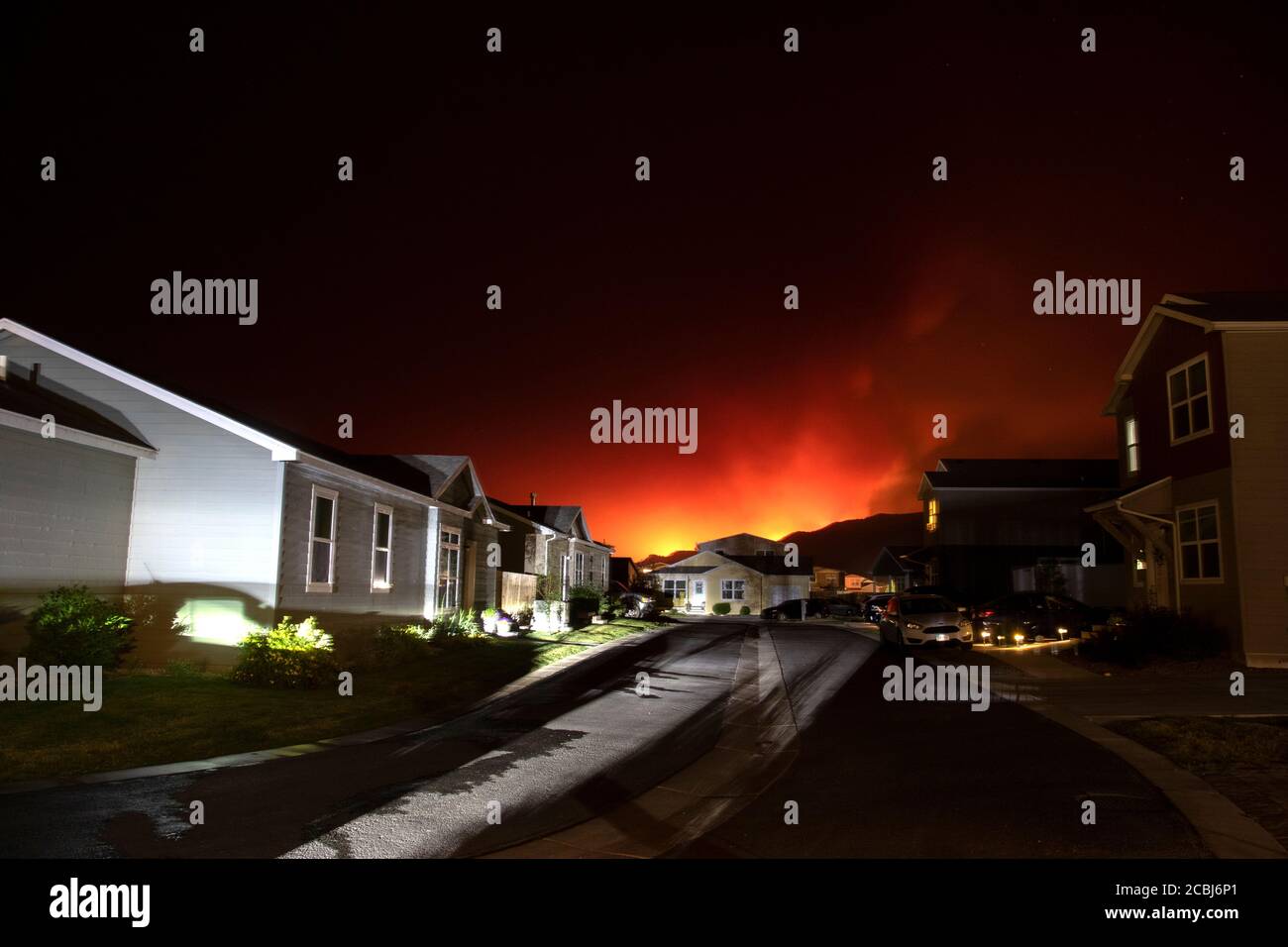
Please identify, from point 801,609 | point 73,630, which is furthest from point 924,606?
point 801,609

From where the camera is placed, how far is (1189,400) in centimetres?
1947

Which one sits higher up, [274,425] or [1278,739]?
[274,425]

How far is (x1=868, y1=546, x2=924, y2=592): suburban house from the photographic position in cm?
5553

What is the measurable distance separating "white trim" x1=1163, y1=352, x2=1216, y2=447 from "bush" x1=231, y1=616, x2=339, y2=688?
57.8 ft

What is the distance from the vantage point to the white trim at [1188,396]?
18.4 m

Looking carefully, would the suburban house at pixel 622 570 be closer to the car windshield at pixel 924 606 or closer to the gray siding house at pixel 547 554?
the gray siding house at pixel 547 554

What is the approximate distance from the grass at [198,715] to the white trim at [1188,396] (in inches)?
596

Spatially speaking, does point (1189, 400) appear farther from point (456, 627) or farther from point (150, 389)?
point (150, 389)

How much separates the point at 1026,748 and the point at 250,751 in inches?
331

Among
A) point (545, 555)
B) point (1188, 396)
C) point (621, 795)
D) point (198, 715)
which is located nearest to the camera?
point (621, 795)

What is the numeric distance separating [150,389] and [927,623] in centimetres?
1848

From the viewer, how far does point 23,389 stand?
49.7 feet
